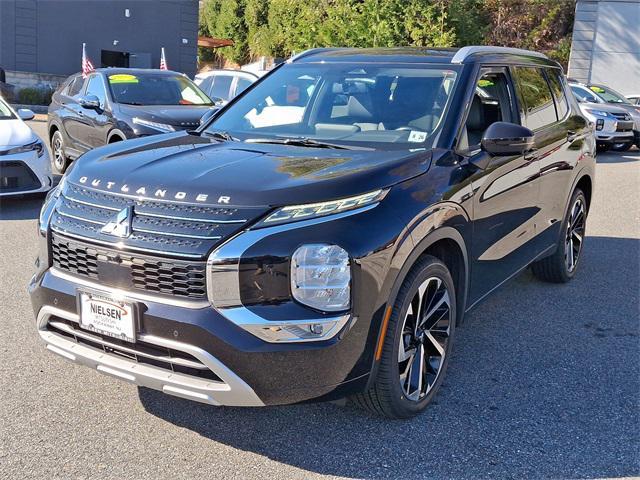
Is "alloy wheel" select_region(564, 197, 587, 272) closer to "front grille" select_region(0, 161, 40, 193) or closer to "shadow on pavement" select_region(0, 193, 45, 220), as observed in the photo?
"shadow on pavement" select_region(0, 193, 45, 220)

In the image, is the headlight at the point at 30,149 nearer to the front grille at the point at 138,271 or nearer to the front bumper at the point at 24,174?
the front bumper at the point at 24,174

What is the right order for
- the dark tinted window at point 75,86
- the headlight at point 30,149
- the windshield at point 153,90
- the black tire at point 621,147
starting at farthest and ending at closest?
the black tire at point 621,147 → the dark tinted window at point 75,86 → the windshield at point 153,90 → the headlight at point 30,149

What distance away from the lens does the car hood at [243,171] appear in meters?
3.02

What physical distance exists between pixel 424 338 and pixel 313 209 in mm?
1072

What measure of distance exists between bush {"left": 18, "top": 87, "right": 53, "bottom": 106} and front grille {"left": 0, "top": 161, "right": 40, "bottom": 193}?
1660 cm

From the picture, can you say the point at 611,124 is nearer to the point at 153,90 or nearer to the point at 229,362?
the point at 153,90

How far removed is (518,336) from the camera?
479 cm

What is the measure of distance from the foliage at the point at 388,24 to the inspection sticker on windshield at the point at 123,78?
39.9 ft

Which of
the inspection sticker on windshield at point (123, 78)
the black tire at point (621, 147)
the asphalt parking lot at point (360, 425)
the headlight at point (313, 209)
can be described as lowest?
the black tire at point (621, 147)

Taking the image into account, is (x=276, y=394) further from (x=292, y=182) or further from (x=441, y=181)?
(x=441, y=181)

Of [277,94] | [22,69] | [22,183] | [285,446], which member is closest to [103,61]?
[22,69]

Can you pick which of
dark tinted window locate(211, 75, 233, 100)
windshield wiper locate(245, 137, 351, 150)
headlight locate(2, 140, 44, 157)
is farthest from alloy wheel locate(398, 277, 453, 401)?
dark tinted window locate(211, 75, 233, 100)

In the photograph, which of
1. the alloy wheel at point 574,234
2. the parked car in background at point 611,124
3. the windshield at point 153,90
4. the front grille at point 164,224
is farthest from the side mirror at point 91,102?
the parked car in background at point 611,124

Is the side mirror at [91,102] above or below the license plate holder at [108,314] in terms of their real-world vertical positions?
above
